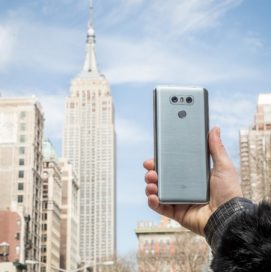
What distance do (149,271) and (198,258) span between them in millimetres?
6639

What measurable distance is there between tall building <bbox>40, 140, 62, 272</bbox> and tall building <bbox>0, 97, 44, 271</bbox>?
994 cm

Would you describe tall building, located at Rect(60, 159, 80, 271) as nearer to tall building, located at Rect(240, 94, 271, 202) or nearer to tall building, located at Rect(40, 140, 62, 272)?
tall building, located at Rect(40, 140, 62, 272)

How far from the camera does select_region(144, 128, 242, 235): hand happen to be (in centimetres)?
244

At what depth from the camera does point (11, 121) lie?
338ft

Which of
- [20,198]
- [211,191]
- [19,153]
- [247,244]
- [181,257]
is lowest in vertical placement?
[181,257]

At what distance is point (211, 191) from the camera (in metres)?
2.57

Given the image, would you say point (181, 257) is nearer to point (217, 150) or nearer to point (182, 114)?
point (182, 114)

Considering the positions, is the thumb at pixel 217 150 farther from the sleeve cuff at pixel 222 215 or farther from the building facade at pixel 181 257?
the building facade at pixel 181 257

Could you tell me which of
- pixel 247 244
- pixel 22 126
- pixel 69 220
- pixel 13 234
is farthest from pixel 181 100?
pixel 69 220

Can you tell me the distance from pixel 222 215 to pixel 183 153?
49 cm

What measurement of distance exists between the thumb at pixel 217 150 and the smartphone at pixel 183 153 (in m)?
0.05

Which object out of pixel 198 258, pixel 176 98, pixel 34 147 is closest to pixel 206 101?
pixel 176 98

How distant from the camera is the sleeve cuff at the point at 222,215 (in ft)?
7.02

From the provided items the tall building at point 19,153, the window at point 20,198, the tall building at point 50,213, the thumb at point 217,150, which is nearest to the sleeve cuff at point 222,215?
the thumb at point 217,150
